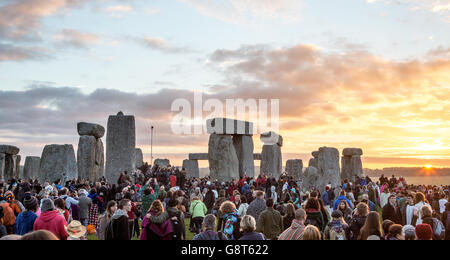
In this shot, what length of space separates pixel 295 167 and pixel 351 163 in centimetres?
403

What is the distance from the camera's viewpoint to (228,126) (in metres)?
24.9

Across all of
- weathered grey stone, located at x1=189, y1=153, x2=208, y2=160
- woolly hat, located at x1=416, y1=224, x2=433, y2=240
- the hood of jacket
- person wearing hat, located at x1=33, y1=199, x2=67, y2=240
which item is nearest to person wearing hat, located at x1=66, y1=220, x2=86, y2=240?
person wearing hat, located at x1=33, y1=199, x2=67, y2=240

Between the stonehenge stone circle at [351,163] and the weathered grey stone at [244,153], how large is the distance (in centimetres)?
827

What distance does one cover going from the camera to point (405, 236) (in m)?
5.46

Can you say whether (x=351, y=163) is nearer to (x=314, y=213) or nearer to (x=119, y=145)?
(x=119, y=145)

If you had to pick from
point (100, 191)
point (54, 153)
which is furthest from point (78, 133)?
point (100, 191)

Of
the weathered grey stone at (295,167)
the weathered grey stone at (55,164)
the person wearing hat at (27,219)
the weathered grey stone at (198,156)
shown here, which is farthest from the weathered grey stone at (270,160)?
the person wearing hat at (27,219)

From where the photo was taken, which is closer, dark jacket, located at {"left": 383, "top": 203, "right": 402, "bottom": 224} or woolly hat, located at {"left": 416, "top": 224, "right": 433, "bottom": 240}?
woolly hat, located at {"left": 416, "top": 224, "right": 433, "bottom": 240}

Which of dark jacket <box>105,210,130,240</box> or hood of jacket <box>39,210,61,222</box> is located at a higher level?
hood of jacket <box>39,210,61,222</box>

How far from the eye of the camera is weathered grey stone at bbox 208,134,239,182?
909 inches

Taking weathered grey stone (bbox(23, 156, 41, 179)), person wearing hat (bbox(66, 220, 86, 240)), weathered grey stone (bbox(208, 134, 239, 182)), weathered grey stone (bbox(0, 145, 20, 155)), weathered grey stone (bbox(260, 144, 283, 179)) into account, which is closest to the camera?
person wearing hat (bbox(66, 220, 86, 240))

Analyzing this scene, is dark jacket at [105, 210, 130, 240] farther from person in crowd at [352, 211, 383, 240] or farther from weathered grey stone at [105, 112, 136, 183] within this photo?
weathered grey stone at [105, 112, 136, 183]

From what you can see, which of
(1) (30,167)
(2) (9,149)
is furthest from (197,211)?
(1) (30,167)

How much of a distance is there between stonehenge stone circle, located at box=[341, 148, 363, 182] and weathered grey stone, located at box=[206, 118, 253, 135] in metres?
8.81
